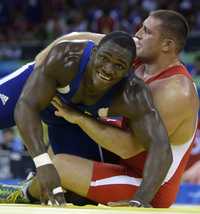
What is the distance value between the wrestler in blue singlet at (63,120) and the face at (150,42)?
403mm

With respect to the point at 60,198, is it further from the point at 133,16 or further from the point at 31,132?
the point at 133,16

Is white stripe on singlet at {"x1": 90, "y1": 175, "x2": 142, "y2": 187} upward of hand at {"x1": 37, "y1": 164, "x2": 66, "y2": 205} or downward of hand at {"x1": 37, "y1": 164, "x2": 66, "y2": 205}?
downward

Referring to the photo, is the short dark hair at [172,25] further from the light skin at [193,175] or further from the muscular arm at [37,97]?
the light skin at [193,175]

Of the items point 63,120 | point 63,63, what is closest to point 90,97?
point 63,63

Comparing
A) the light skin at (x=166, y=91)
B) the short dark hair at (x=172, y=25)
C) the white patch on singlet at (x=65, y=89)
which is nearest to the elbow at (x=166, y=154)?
the light skin at (x=166, y=91)

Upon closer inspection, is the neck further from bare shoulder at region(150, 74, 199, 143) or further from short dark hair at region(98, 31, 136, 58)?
short dark hair at region(98, 31, 136, 58)

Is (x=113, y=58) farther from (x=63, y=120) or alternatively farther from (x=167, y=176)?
(x=167, y=176)

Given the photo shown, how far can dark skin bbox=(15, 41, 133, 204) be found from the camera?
3.83 metres

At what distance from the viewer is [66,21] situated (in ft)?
44.1

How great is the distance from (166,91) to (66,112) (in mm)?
492

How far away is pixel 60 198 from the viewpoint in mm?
3809

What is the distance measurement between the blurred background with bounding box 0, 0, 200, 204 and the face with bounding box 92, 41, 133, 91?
17.9 ft

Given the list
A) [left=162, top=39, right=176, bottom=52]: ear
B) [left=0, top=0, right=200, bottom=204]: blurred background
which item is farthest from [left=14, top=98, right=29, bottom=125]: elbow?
[left=0, top=0, right=200, bottom=204]: blurred background

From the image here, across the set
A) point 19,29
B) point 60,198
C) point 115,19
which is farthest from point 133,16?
point 60,198
